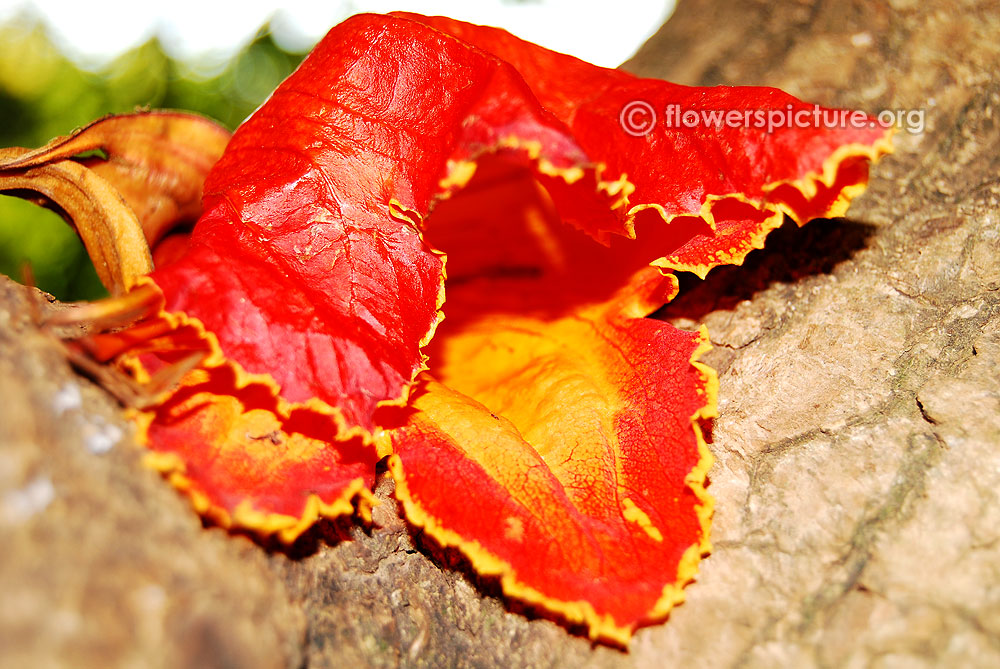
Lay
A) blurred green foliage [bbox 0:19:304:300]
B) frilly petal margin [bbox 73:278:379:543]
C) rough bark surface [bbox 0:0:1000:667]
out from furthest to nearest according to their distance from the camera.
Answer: blurred green foliage [bbox 0:19:304:300]
frilly petal margin [bbox 73:278:379:543]
rough bark surface [bbox 0:0:1000:667]

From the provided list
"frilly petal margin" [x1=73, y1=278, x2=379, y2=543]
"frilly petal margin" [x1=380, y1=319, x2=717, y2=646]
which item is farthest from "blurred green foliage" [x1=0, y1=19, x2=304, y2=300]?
"frilly petal margin" [x1=380, y1=319, x2=717, y2=646]

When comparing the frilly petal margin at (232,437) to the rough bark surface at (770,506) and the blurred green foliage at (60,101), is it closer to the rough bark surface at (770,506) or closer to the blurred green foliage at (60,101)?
the rough bark surface at (770,506)

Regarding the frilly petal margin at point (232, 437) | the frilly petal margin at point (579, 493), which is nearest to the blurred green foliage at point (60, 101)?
the frilly petal margin at point (232, 437)

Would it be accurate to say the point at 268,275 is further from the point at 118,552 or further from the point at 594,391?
the point at 594,391

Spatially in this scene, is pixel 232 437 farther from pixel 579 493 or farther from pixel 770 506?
pixel 770 506

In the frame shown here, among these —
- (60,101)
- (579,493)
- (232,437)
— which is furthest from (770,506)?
(60,101)

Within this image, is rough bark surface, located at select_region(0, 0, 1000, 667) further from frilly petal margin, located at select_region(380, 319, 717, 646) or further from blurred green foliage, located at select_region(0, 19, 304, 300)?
blurred green foliage, located at select_region(0, 19, 304, 300)
